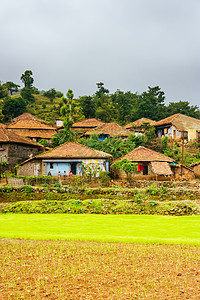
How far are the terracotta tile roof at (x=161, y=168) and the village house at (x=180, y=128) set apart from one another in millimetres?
18551

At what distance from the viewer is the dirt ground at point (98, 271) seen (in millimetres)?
7293

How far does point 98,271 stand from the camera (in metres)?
8.73

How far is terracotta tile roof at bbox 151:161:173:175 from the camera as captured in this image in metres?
36.5

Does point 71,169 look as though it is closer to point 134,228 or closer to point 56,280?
point 134,228

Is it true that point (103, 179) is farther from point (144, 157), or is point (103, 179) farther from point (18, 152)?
point (18, 152)

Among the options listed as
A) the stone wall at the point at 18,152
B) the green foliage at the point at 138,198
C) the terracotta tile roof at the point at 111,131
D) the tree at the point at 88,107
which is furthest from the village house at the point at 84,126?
the green foliage at the point at 138,198

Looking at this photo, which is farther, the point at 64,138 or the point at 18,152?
the point at 64,138

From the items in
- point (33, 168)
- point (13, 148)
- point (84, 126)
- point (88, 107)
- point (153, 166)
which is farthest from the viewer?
Answer: point (88, 107)

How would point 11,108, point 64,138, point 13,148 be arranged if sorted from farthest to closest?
point 11,108 → point 64,138 → point 13,148

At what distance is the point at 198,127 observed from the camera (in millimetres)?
58219

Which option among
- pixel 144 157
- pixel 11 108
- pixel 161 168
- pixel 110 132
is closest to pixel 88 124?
pixel 110 132

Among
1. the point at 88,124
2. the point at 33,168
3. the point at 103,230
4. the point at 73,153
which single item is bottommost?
the point at 103,230

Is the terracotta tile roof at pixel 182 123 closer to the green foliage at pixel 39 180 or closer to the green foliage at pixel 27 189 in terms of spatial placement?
the green foliage at pixel 39 180

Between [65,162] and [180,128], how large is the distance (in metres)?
26.4
